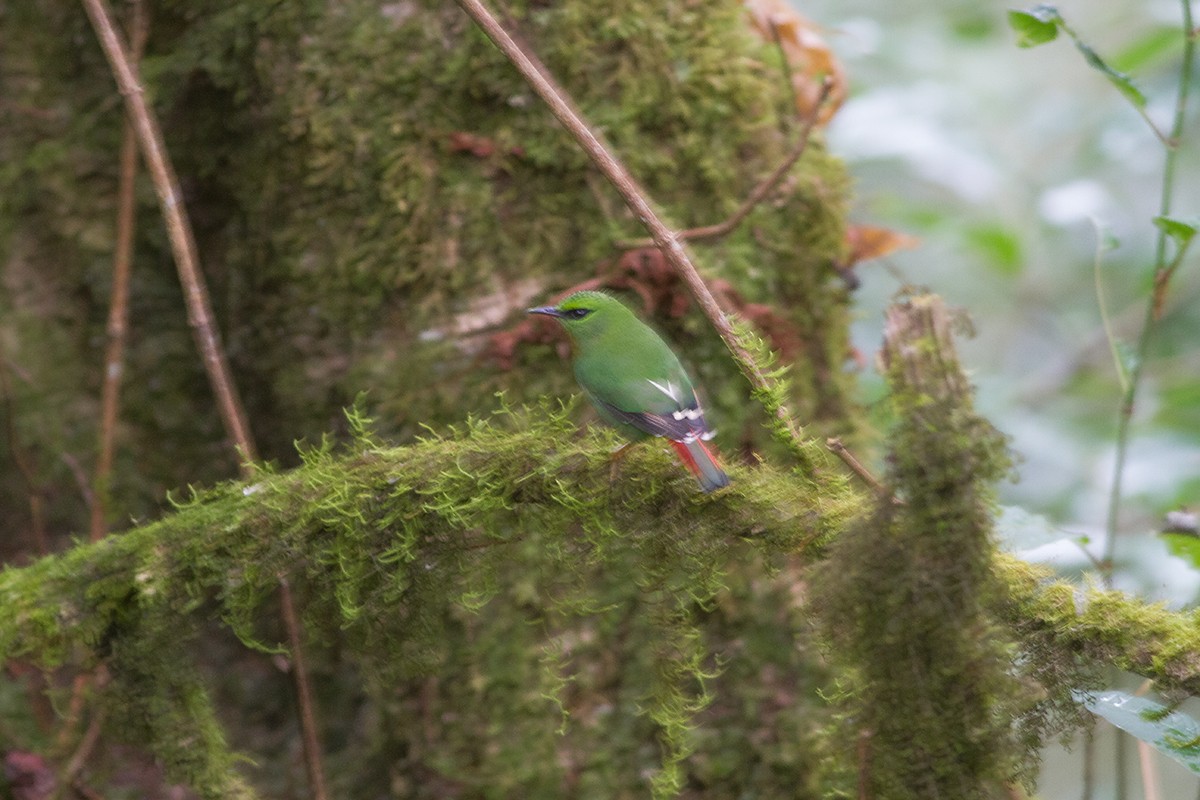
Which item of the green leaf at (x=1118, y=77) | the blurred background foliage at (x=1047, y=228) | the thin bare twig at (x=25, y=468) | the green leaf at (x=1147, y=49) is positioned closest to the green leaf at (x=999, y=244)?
the blurred background foliage at (x=1047, y=228)

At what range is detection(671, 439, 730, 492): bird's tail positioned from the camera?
1.69 m

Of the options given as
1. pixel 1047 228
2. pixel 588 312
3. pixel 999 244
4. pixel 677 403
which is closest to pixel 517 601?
pixel 588 312

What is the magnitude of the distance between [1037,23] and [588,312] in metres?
1.11

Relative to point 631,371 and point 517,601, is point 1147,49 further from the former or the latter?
point 517,601

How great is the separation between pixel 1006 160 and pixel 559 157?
11.0 ft

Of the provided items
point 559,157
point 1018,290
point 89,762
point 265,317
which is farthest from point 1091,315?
point 89,762

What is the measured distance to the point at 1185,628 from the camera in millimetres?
1438

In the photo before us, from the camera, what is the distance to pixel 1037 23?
7.06ft

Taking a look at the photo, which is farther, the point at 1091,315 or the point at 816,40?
the point at 1091,315

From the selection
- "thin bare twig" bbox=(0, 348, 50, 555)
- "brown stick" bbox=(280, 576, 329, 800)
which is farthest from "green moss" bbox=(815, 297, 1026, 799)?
"thin bare twig" bbox=(0, 348, 50, 555)

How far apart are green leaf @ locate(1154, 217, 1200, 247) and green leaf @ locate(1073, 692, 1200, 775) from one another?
913 mm

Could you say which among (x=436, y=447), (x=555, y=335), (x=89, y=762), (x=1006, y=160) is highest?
(x=1006, y=160)

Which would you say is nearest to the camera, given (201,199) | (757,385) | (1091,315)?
(757,385)

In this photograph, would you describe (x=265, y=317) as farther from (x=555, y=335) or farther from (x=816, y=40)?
(x=816, y=40)
